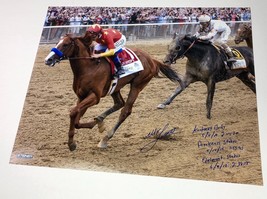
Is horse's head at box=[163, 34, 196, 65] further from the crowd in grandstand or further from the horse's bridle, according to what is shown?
the horse's bridle

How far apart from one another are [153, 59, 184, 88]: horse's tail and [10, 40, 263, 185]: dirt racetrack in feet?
0.20

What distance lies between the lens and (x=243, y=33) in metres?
4.68

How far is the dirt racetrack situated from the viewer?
13.1 feet

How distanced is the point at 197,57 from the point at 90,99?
1.31 metres

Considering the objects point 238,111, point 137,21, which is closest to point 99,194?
point 238,111

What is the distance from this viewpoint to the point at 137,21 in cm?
495

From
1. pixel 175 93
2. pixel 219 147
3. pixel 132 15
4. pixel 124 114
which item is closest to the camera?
pixel 219 147

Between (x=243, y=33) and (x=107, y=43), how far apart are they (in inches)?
64.0

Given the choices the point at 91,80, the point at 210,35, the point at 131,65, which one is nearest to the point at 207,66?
the point at 210,35

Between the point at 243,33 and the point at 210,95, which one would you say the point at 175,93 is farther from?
the point at 243,33

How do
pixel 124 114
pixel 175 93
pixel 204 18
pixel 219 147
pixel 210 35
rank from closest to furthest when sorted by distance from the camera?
1. pixel 219 147
2. pixel 124 114
3. pixel 175 93
4. pixel 210 35
5. pixel 204 18

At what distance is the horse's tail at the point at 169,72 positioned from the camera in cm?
452

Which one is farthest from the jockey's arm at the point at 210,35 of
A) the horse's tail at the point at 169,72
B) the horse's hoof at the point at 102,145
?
the horse's hoof at the point at 102,145

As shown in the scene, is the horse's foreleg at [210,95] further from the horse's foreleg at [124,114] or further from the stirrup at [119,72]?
the stirrup at [119,72]
